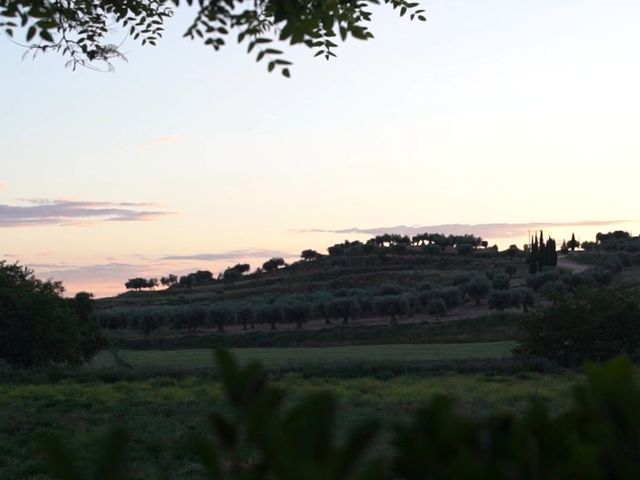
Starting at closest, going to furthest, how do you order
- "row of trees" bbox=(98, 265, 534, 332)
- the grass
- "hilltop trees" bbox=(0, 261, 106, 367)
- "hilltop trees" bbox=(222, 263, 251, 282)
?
the grass
"hilltop trees" bbox=(0, 261, 106, 367)
"row of trees" bbox=(98, 265, 534, 332)
"hilltop trees" bbox=(222, 263, 251, 282)

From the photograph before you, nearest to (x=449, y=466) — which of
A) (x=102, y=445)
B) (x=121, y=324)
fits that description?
(x=102, y=445)

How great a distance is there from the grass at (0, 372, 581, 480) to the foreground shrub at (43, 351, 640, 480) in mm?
8667

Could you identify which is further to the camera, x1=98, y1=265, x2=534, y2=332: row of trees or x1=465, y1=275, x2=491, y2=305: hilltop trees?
x1=465, y1=275, x2=491, y2=305: hilltop trees

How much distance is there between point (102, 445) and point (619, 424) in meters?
1.14

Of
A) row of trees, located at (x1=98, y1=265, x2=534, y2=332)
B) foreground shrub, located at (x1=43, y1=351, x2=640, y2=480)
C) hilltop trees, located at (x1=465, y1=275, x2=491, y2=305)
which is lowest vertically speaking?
row of trees, located at (x1=98, y1=265, x2=534, y2=332)

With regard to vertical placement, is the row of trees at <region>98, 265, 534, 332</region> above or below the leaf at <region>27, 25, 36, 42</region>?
below

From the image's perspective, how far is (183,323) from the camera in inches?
3514

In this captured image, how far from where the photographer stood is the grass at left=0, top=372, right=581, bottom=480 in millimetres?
13328

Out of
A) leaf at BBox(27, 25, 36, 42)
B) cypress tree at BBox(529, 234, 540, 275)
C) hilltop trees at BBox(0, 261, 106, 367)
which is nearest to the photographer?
leaf at BBox(27, 25, 36, 42)

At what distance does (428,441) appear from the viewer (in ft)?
6.82

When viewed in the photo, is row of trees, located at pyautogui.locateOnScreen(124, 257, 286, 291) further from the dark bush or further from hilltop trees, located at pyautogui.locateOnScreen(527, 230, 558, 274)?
the dark bush

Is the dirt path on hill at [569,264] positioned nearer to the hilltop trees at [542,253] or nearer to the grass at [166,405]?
the hilltop trees at [542,253]

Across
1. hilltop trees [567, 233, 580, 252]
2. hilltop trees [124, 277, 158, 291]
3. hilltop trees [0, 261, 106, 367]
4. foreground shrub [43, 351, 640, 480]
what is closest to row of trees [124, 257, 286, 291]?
hilltop trees [124, 277, 158, 291]

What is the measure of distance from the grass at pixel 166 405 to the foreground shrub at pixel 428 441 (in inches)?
341
